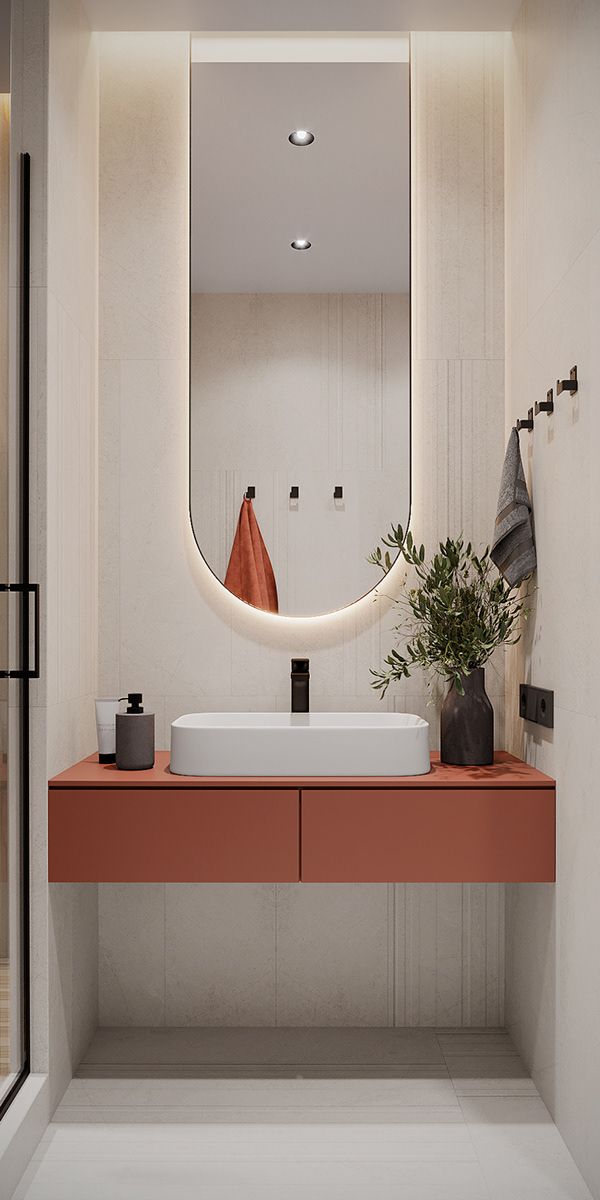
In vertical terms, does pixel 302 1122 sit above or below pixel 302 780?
below

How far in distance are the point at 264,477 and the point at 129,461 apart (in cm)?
37

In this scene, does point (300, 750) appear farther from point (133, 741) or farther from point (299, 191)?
point (299, 191)

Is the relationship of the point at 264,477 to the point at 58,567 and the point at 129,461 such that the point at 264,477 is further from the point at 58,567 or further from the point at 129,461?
the point at 58,567

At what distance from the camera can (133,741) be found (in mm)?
2197

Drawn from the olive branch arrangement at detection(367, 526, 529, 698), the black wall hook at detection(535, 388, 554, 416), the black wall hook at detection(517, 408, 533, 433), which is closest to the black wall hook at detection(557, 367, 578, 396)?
the black wall hook at detection(535, 388, 554, 416)

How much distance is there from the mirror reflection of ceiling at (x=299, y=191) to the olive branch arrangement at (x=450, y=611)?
753 mm

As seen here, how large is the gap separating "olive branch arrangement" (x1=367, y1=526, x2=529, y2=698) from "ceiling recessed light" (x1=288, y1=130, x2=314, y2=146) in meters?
1.09

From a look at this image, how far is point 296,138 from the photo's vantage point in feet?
8.39

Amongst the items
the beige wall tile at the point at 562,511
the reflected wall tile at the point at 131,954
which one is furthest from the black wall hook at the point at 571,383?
the reflected wall tile at the point at 131,954

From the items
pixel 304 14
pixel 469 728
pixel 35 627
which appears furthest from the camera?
pixel 304 14

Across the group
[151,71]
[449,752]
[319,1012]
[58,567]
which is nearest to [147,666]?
[58,567]

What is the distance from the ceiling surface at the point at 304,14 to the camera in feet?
7.85

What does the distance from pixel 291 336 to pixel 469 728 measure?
3.82ft

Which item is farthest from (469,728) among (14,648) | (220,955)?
(14,648)
